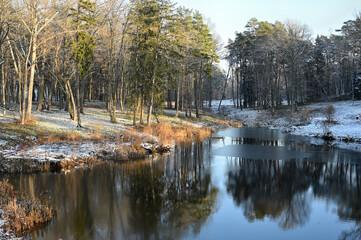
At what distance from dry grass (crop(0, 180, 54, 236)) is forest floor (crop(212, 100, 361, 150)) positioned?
22809 mm

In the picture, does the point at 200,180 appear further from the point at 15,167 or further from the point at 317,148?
the point at 317,148

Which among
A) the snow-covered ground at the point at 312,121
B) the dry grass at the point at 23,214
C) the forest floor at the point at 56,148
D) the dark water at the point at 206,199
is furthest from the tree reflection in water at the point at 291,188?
the snow-covered ground at the point at 312,121

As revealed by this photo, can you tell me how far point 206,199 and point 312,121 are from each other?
2987 centimetres

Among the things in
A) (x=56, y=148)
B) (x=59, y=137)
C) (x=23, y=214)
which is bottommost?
(x=23, y=214)

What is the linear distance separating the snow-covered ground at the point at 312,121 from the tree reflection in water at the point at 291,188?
13.0 m

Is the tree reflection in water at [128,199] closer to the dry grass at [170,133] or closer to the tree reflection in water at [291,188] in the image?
the tree reflection in water at [291,188]

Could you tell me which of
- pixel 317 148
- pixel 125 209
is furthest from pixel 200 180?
pixel 317 148

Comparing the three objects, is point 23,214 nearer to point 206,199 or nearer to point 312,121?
point 206,199

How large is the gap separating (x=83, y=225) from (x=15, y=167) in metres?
7.32

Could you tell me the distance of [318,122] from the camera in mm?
33281

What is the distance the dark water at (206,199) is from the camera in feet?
25.8

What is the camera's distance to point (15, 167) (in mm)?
13141

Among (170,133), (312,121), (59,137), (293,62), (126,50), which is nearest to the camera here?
(59,137)

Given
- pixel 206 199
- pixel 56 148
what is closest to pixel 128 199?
pixel 206 199
